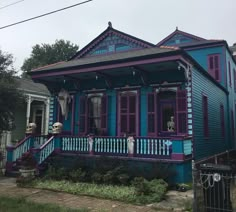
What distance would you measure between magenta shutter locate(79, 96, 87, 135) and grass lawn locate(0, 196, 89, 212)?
5.72m

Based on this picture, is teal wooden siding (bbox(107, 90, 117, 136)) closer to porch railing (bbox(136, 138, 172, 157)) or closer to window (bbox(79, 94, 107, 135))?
window (bbox(79, 94, 107, 135))

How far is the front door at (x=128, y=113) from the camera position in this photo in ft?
36.0

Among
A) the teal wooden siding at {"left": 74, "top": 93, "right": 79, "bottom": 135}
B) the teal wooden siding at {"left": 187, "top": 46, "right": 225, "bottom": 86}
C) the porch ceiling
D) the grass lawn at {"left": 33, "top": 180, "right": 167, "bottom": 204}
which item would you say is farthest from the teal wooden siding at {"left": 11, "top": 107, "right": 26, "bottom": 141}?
the teal wooden siding at {"left": 187, "top": 46, "right": 225, "bottom": 86}

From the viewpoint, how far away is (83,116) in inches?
480

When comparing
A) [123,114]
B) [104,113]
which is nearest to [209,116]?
[123,114]

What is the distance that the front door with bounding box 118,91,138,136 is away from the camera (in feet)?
36.0

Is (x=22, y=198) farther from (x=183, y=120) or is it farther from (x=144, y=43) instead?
(x=144, y=43)

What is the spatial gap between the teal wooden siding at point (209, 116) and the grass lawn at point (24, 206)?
5.88 meters

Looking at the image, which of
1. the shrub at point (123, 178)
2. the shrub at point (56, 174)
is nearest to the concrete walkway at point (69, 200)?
the shrub at point (56, 174)

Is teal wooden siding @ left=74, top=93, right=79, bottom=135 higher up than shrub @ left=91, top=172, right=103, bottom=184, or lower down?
higher up

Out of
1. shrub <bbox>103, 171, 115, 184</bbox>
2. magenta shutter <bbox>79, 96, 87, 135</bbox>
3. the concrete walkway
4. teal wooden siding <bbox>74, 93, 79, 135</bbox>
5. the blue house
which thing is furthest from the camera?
teal wooden siding <bbox>74, 93, 79, 135</bbox>

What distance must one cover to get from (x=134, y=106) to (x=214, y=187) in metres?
6.09

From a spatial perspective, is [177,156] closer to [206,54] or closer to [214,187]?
[214,187]

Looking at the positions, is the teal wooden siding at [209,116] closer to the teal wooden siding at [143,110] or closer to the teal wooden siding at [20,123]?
the teal wooden siding at [143,110]
